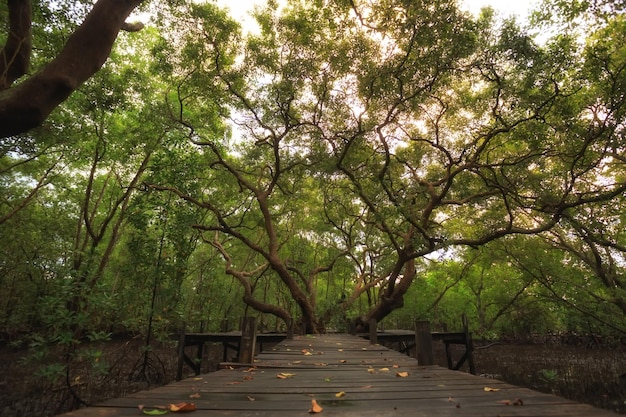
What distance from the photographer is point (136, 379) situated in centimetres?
1141

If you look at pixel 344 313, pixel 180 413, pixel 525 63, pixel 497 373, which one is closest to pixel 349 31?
pixel 525 63

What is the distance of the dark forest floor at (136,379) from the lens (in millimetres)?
8383

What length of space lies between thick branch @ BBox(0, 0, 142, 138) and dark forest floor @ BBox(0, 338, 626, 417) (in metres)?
4.58

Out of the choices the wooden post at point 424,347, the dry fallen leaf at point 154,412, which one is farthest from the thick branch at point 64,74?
the wooden post at point 424,347

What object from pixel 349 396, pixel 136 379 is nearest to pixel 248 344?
pixel 349 396

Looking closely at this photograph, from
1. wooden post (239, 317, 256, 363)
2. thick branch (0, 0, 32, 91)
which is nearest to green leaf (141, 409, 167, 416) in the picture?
wooden post (239, 317, 256, 363)

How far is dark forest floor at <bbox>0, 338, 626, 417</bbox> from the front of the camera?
27.5 ft

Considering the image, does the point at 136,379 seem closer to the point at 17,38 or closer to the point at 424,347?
the point at 424,347

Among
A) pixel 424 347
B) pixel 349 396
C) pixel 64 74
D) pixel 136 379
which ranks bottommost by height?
pixel 136 379

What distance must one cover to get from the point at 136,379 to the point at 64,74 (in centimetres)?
1102

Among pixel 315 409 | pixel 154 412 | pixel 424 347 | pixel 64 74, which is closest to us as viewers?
pixel 154 412

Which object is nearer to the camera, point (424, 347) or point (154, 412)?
point (154, 412)

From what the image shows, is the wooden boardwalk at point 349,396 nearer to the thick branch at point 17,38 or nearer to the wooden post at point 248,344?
the wooden post at point 248,344

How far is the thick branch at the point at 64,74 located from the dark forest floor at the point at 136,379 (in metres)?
4.58
